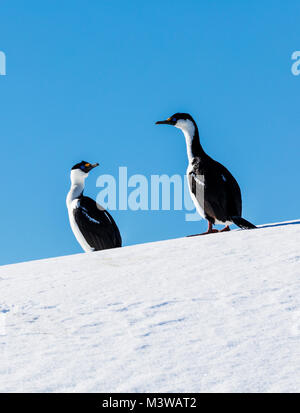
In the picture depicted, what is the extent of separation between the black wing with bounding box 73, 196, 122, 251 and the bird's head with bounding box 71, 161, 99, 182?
0.91m

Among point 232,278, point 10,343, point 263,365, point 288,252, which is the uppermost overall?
point 288,252

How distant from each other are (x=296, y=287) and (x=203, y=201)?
3711 mm

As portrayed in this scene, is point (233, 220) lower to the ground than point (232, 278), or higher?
higher

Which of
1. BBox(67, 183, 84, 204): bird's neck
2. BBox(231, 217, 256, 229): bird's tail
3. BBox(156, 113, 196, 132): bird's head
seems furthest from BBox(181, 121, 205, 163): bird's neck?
BBox(67, 183, 84, 204): bird's neck

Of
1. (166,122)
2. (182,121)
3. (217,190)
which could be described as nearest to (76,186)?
(166,122)

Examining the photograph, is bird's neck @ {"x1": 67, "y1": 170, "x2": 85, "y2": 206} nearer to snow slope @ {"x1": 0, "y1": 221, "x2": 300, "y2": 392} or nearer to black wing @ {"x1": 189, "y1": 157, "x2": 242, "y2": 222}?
black wing @ {"x1": 189, "y1": 157, "x2": 242, "y2": 222}

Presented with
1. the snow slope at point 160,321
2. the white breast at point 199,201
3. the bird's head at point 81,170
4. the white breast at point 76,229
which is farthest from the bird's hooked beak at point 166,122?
the snow slope at point 160,321

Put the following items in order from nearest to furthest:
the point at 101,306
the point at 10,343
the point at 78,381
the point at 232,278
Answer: the point at 78,381
the point at 10,343
the point at 101,306
the point at 232,278

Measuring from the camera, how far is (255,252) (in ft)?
20.3

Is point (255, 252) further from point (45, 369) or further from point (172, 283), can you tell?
point (45, 369)

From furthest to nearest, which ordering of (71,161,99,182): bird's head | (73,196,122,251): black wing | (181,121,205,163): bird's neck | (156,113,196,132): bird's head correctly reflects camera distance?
(71,161,99,182): bird's head, (73,196,122,251): black wing, (156,113,196,132): bird's head, (181,121,205,163): bird's neck

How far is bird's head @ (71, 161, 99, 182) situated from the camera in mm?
11633
